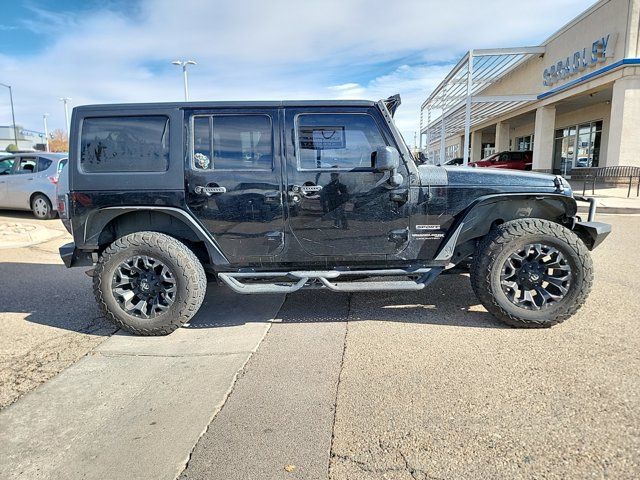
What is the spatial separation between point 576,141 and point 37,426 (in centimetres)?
2829

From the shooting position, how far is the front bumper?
4.09 metres

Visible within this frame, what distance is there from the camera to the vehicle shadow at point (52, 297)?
14.3 ft

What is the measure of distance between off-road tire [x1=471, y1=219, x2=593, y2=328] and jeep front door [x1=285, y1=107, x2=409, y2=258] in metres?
0.79

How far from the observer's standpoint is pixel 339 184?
3.81 m

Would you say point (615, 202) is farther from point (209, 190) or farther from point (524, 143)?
point (524, 143)

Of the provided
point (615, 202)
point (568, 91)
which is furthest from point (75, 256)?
point (568, 91)

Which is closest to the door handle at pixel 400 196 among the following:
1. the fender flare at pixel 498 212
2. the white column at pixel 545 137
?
the fender flare at pixel 498 212

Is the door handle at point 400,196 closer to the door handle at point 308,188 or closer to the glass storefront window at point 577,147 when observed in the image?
the door handle at point 308,188

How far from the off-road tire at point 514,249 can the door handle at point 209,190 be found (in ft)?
7.66

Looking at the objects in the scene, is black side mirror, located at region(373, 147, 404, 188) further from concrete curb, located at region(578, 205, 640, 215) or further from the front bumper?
concrete curb, located at region(578, 205, 640, 215)

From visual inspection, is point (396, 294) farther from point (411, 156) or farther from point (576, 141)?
point (576, 141)

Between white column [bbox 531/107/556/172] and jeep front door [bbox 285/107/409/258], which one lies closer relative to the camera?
jeep front door [bbox 285/107/409/258]

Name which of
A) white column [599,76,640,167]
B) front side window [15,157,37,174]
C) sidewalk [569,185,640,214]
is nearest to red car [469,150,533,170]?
white column [599,76,640,167]

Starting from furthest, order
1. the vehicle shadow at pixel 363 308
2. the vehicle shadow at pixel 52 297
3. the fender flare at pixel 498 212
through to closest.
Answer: the vehicle shadow at pixel 52 297 < the vehicle shadow at pixel 363 308 < the fender flare at pixel 498 212
